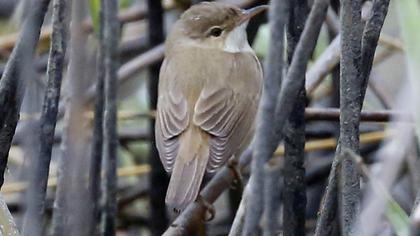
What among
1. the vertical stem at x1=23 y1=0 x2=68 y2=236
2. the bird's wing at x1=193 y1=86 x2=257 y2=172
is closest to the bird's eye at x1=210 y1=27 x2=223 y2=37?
the bird's wing at x1=193 y1=86 x2=257 y2=172

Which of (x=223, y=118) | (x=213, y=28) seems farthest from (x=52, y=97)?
(x=213, y=28)

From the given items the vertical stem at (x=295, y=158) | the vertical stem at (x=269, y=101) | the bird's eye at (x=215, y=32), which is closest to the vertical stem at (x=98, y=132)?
the vertical stem at (x=295, y=158)

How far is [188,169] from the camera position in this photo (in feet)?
10.9

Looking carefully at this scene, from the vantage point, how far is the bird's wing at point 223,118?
136 inches

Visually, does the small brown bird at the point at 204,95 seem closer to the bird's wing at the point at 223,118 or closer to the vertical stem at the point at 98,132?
the bird's wing at the point at 223,118

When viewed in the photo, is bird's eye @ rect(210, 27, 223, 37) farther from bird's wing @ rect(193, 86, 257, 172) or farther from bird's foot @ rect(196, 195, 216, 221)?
bird's foot @ rect(196, 195, 216, 221)

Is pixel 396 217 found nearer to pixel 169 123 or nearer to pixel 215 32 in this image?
pixel 169 123

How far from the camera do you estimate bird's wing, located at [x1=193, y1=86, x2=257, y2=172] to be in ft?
11.4

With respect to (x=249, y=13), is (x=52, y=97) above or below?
above

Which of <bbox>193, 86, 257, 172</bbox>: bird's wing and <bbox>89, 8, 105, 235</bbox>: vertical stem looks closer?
<bbox>89, 8, 105, 235</bbox>: vertical stem

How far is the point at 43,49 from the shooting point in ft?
14.3

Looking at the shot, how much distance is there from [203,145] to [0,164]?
115 centimetres

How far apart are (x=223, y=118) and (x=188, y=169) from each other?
1.24 ft

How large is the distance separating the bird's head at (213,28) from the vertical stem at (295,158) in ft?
3.88
